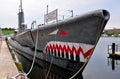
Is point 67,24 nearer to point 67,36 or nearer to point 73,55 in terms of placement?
point 67,36

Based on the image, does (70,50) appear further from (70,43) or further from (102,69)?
(102,69)

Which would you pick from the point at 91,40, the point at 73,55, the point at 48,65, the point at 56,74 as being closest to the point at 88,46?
the point at 91,40

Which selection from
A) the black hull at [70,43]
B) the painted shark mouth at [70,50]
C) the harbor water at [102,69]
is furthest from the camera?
the harbor water at [102,69]

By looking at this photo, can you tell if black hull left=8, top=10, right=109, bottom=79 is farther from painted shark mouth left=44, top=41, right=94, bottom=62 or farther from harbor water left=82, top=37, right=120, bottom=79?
harbor water left=82, top=37, right=120, bottom=79

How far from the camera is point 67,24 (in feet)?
34.6

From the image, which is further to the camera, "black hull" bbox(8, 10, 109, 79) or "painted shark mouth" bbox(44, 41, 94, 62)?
"painted shark mouth" bbox(44, 41, 94, 62)

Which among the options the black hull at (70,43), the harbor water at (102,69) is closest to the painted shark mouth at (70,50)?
the black hull at (70,43)

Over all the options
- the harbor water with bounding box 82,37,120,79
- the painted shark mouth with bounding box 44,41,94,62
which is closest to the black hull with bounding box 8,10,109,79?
the painted shark mouth with bounding box 44,41,94,62

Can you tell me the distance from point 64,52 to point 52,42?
58.5 inches

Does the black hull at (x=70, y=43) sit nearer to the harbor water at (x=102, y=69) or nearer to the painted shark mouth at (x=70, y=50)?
the painted shark mouth at (x=70, y=50)

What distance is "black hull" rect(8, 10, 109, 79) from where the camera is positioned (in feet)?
29.5

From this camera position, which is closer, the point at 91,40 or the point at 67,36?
the point at 91,40

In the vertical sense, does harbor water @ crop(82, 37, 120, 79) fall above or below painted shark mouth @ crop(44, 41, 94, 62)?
below

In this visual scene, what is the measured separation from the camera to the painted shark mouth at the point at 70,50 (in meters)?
9.42
